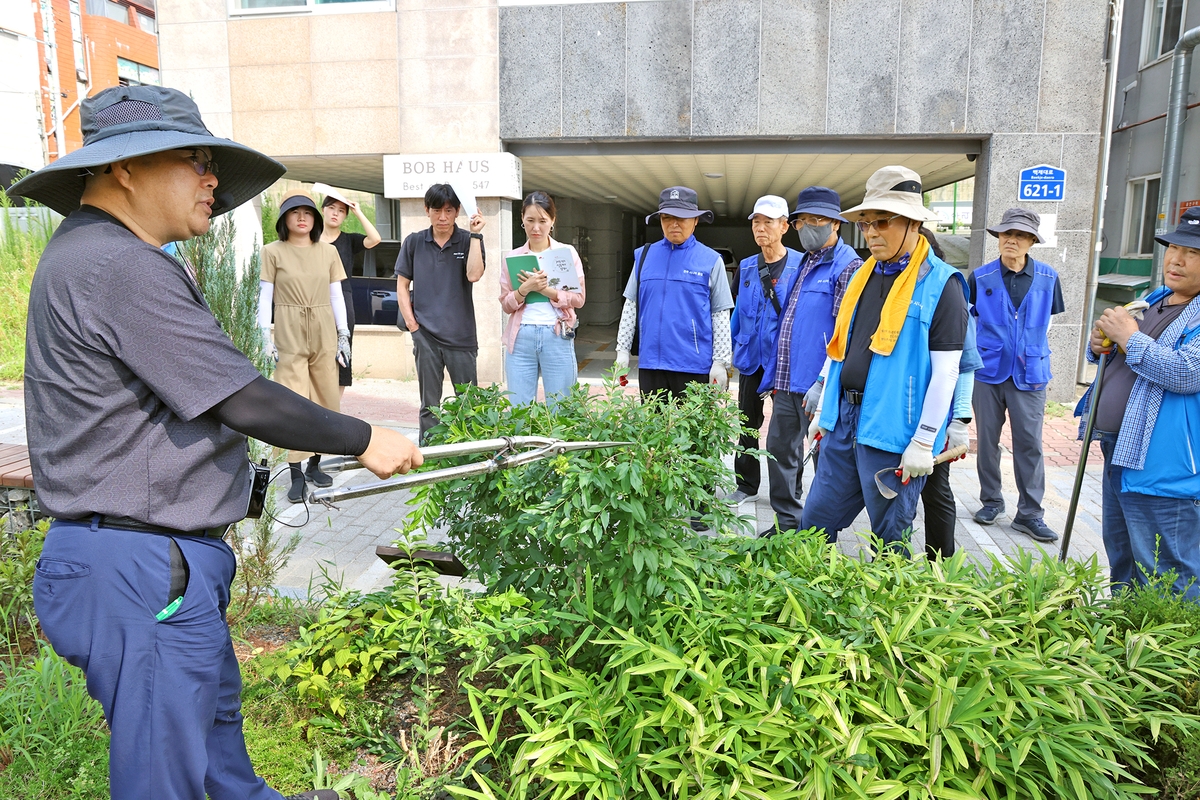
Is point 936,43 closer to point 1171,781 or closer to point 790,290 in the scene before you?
point 790,290

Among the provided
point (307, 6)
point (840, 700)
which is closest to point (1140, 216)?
point (307, 6)

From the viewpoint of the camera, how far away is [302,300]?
5961mm

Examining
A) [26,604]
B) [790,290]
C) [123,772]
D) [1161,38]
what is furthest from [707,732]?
[1161,38]

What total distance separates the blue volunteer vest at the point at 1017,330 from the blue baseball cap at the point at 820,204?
125 cm

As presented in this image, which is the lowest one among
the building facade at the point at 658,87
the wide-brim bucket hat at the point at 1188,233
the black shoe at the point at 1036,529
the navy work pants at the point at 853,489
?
the black shoe at the point at 1036,529

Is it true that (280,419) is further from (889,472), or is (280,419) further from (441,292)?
(441,292)

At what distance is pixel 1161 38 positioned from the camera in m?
15.4

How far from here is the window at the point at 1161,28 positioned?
15008mm

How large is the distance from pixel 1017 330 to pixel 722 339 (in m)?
1.89

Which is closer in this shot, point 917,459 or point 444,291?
point 917,459

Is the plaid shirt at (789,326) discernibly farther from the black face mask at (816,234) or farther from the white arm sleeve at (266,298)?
the white arm sleeve at (266,298)

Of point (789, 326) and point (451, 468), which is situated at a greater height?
point (789, 326)

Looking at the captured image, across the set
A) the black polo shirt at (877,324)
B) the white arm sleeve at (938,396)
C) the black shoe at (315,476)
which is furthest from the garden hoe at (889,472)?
the black shoe at (315,476)

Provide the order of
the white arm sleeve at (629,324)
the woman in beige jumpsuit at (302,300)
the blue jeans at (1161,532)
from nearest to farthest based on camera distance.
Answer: the blue jeans at (1161,532) → the white arm sleeve at (629,324) → the woman in beige jumpsuit at (302,300)
